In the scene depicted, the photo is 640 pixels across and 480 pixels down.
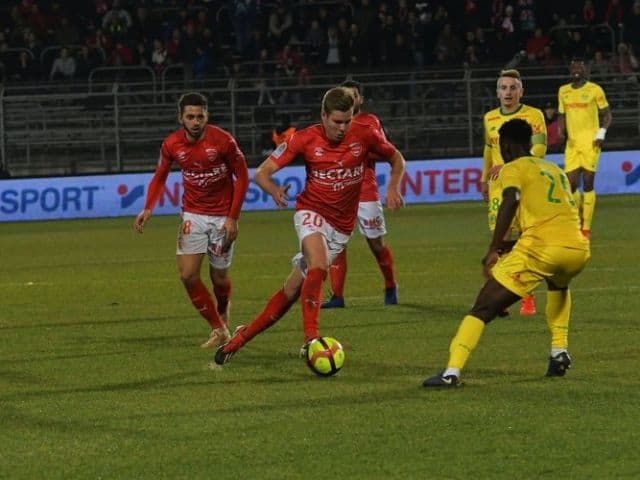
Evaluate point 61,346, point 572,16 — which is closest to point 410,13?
point 572,16

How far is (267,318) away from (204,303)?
1494 mm

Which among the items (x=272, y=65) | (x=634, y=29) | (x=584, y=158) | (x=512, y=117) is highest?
(x=634, y=29)

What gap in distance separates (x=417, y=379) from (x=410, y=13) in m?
23.8

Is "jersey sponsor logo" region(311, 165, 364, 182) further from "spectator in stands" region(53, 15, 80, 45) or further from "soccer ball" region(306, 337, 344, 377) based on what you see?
"spectator in stands" region(53, 15, 80, 45)

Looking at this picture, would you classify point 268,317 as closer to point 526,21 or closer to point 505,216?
point 505,216

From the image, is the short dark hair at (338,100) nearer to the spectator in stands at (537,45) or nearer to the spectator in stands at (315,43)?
the spectator in stands at (537,45)

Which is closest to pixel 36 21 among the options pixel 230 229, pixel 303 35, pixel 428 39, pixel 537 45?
pixel 303 35

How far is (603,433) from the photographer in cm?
730

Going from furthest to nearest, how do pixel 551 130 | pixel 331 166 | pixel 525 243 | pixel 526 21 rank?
pixel 526 21
pixel 551 130
pixel 331 166
pixel 525 243

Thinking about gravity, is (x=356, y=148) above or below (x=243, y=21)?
below

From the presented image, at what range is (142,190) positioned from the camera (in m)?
27.3

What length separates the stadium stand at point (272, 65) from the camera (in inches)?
1164

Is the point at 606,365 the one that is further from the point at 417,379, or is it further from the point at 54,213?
the point at 54,213

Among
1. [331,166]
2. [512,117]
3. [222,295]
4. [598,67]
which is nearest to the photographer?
[331,166]
